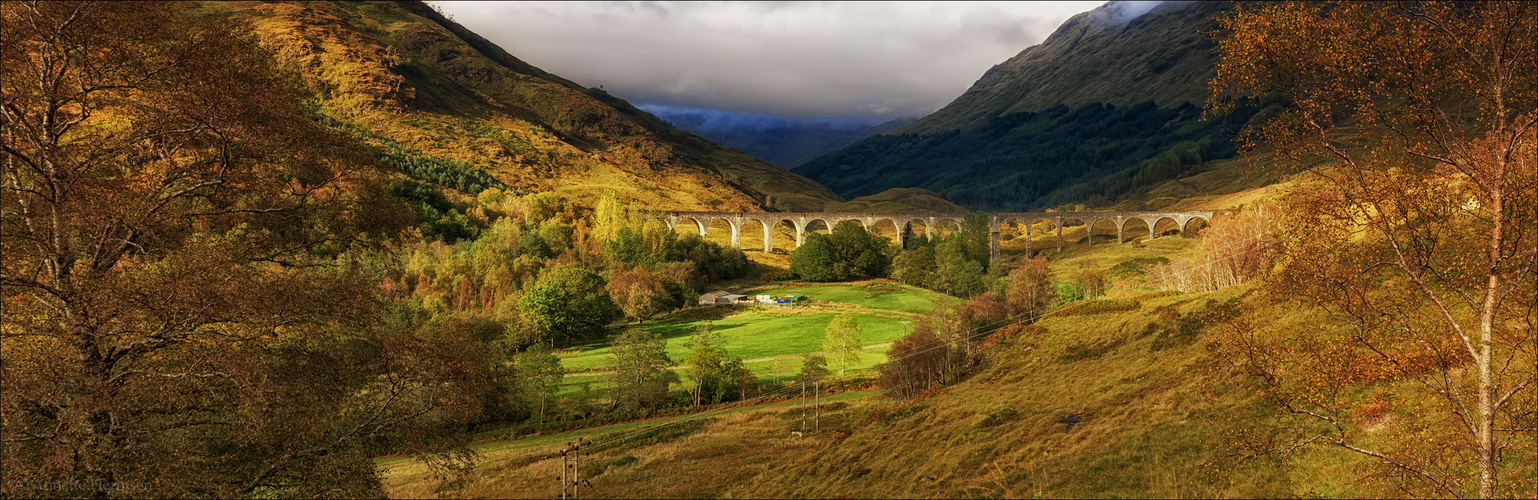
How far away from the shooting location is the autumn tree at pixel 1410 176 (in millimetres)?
6922

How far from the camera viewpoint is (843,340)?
184 ft

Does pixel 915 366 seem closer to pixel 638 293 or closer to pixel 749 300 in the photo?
pixel 638 293

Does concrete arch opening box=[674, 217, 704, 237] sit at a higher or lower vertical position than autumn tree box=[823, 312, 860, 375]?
lower

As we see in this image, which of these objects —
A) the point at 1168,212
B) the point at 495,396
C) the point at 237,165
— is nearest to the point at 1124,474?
the point at 237,165

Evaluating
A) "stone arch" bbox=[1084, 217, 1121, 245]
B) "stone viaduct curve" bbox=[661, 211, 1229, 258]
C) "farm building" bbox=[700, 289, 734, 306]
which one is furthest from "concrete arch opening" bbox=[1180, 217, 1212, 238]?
"farm building" bbox=[700, 289, 734, 306]

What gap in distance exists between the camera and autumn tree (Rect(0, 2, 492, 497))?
7.26m

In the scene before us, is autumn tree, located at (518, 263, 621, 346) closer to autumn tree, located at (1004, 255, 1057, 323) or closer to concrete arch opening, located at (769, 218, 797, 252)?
autumn tree, located at (1004, 255, 1057, 323)

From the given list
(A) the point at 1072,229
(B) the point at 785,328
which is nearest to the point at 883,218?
(A) the point at 1072,229

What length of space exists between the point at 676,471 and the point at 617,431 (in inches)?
470

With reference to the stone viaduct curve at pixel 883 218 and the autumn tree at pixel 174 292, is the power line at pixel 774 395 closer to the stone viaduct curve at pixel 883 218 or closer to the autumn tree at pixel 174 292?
the autumn tree at pixel 174 292

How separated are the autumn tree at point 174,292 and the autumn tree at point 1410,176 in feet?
37.0

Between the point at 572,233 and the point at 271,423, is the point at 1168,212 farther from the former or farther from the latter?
the point at 271,423

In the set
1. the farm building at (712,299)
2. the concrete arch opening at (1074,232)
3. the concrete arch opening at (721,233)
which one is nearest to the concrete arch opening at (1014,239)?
the concrete arch opening at (1074,232)

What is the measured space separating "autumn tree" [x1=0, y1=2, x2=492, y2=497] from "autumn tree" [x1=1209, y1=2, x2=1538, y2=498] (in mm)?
11264
